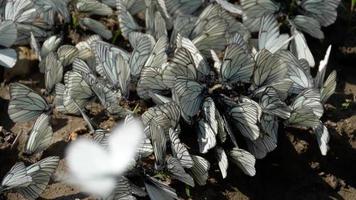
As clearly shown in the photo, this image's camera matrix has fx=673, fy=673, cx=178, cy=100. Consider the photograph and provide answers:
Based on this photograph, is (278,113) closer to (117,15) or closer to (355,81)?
(355,81)

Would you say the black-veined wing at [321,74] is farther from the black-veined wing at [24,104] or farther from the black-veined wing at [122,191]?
the black-veined wing at [24,104]

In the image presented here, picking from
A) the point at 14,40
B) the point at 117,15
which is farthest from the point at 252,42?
the point at 14,40

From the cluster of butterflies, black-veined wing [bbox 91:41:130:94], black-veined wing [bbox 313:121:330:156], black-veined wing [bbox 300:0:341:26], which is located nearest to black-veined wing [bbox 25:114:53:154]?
the cluster of butterflies

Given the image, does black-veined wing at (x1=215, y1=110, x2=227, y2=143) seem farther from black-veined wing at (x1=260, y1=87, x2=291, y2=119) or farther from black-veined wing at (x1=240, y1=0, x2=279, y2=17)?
black-veined wing at (x1=240, y1=0, x2=279, y2=17)

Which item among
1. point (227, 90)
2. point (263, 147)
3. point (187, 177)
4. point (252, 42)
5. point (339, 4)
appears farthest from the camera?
point (339, 4)

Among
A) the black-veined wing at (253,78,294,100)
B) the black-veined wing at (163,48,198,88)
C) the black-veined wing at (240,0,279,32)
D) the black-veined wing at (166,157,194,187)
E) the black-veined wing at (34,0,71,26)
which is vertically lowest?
the black-veined wing at (166,157,194,187)

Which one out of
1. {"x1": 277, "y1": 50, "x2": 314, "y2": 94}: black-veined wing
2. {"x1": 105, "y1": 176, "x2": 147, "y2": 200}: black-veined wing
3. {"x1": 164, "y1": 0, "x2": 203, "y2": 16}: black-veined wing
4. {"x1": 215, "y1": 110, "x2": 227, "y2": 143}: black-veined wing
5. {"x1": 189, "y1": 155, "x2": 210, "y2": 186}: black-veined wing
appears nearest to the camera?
{"x1": 105, "y1": 176, "x2": 147, "y2": 200}: black-veined wing

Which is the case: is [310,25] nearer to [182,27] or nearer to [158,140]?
[182,27]
